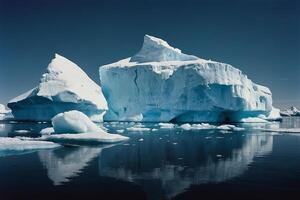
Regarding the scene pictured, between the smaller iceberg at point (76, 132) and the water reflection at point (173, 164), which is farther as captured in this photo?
the smaller iceberg at point (76, 132)

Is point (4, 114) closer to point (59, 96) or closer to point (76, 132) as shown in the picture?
point (59, 96)

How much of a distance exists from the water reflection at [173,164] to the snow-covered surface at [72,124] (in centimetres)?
259

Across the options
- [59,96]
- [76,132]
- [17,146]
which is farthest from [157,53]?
[17,146]

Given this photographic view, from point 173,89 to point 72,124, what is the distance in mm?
19755

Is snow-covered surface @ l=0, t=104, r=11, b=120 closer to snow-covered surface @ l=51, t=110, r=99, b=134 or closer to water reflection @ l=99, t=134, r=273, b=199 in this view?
snow-covered surface @ l=51, t=110, r=99, b=134

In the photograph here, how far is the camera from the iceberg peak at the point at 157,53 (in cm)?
3903

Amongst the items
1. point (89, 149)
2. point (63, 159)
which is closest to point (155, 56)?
point (89, 149)

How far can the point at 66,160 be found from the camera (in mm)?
11695

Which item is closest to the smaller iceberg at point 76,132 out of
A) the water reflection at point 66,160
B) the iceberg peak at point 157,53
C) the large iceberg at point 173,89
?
the water reflection at point 66,160

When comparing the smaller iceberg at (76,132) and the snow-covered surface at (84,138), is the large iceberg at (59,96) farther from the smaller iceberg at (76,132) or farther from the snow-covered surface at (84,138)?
the snow-covered surface at (84,138)

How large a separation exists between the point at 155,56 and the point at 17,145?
90.1 ft

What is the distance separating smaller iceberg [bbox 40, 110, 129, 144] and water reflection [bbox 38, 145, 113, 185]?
0.81m

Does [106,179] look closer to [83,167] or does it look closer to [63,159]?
[83,167]

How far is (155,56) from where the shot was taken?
39469mm
